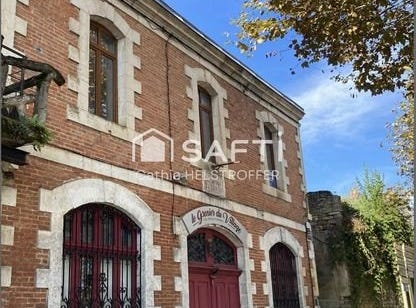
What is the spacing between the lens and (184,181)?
948 cm

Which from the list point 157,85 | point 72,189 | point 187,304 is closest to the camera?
point 72,189

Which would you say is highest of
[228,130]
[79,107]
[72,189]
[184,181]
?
[228,130]

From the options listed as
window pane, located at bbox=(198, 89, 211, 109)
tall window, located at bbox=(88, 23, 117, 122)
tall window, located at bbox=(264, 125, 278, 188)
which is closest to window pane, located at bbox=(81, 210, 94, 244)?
tall window, located at bbox=(88, 23, 117, 122)

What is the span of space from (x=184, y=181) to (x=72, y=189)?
110 inches

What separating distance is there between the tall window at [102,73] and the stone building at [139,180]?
0.02 meters

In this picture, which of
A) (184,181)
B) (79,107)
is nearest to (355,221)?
(184,181)

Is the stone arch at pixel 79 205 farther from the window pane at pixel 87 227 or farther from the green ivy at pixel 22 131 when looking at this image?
the green ivy at pixel 22 131

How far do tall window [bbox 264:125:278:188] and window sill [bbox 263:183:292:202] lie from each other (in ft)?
0.93

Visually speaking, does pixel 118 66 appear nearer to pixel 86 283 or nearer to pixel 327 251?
pixel 86 283

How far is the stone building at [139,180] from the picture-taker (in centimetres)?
667

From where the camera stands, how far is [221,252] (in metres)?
10.6

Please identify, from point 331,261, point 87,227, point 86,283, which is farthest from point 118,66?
point 331,261

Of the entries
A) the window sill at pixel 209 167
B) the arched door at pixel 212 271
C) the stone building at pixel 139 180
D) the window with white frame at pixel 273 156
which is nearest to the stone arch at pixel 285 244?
the stone building at pixel 139 180

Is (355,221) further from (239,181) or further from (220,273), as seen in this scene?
(220,273)
